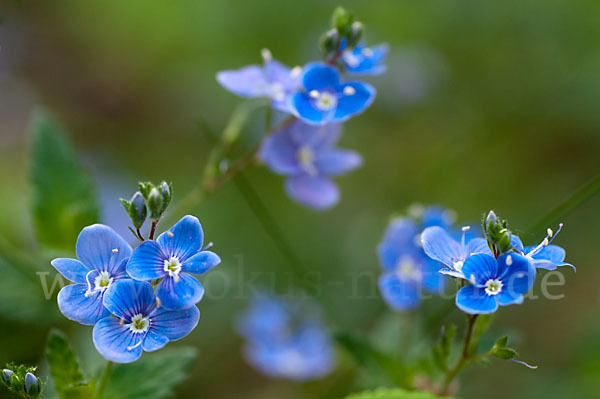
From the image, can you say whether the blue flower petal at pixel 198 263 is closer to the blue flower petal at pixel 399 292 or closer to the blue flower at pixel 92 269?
the blue flower at pixel 92 269

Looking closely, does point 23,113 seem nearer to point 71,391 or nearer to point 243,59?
point 243,59

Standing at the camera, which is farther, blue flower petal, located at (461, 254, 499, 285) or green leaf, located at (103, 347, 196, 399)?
green leaf, located at (103, 347, 196, 399)

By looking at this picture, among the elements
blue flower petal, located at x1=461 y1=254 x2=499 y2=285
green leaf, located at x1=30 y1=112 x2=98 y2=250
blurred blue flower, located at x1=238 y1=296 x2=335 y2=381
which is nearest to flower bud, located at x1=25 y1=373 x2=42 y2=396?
green leaf, located at x1=30 y1=112 x2=98 y2=250

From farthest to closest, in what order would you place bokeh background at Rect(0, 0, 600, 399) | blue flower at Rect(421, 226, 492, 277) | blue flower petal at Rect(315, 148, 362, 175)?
bokeh background at Rect(0, 0, 600, 399) < blue flower petal at Rect(315, 148, 362, 175) < blue flower at Rect(421, 226, 492, 277)

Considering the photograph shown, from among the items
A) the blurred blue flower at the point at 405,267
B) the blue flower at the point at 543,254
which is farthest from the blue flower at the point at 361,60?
the blue flower at the point at 543,254

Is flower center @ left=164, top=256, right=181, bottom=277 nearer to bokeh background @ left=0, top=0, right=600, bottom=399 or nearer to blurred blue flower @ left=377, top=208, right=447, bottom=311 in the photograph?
blurred blue flower @ left=377, top=208, right=447, bottom=311

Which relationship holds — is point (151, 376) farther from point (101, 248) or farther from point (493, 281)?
point (493, 281)

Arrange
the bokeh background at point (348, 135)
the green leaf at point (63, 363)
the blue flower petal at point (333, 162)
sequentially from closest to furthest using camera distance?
the green leaf at point (63, 363) < the blue flower petal at point (333, 162) < the bokeh background at point (348, 135)
